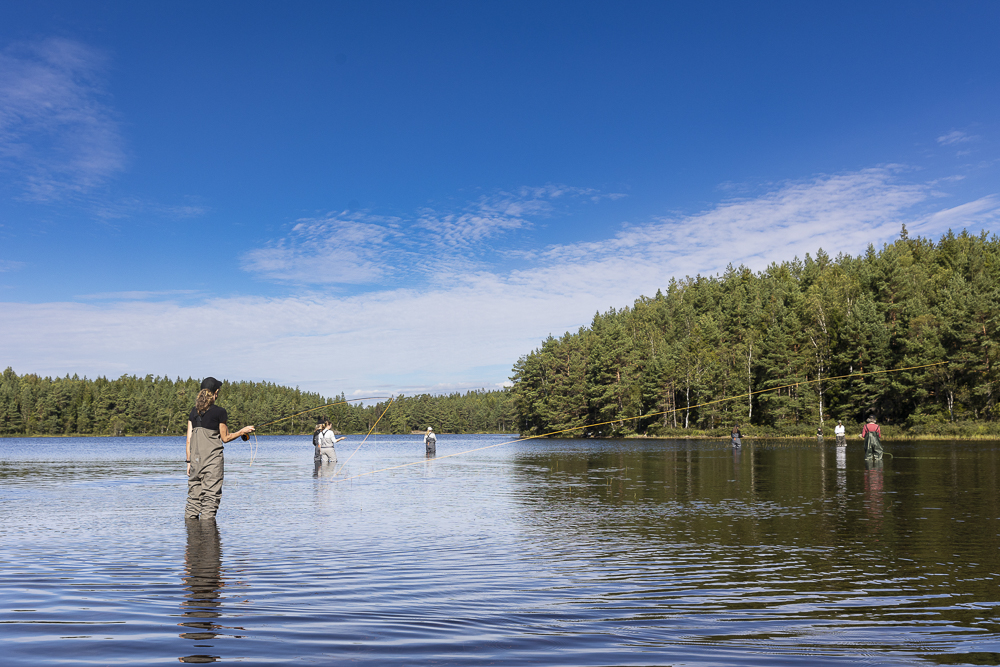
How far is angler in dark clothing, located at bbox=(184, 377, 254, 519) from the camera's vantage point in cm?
1102

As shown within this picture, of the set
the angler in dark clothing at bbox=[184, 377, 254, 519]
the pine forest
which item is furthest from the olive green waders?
the pine forest

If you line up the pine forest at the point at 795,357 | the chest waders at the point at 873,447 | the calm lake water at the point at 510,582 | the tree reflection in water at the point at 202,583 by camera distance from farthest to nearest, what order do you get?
the pine forest at the point at 795,357 → the chest waders at the point at 873,447 → the tree reflection in water at the point at 202,583 → the calm lake water at the point at 510,582

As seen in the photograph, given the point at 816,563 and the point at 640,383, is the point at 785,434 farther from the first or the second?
the point at 816,563

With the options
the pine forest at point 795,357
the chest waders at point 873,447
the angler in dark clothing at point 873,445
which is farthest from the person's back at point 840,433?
the chest waders at point 873,447

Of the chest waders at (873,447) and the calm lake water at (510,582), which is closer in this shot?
the calm lake water at (510,582)

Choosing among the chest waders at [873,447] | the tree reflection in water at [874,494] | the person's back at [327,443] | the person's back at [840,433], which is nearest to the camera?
the tree reflection in water at [874,494]

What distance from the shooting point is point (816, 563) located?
8.80 m

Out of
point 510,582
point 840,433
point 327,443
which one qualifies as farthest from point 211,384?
point 840,433

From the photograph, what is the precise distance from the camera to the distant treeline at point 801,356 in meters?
69.4

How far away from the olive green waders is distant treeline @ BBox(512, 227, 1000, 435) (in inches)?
1648

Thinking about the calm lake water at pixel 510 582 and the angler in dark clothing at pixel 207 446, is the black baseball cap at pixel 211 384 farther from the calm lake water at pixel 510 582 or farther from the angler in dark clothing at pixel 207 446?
the calm lake water at pixel 510 582

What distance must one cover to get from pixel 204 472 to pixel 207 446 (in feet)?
1.52

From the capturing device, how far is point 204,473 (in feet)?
36.6

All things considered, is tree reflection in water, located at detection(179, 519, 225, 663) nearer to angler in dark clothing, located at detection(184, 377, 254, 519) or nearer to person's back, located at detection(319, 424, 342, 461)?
angler in dark clothing, located at detection(184, 377, 254, 519)
